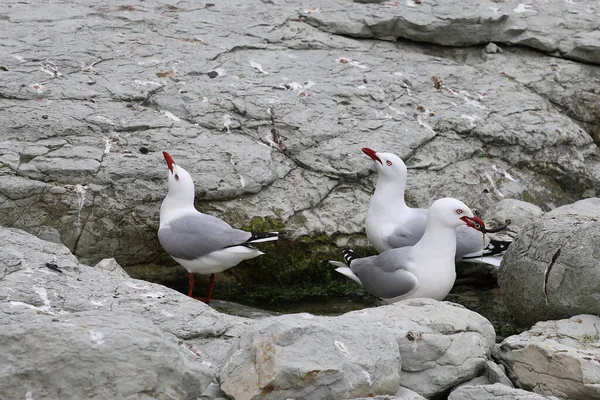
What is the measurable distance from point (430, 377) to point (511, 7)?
6.08 m

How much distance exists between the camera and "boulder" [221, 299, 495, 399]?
4.77 meters

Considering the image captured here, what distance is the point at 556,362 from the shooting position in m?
5.42

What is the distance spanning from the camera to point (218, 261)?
24.3 feet

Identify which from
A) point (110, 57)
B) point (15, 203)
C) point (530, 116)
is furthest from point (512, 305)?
point (110, 57)

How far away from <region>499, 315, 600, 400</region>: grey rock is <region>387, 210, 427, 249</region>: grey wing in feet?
6.39

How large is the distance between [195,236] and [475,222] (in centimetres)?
203

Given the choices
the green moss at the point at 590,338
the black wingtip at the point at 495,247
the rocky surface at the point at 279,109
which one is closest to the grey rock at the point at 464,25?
the rocky surface at the point at 279,109

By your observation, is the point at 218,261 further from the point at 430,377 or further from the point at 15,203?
the point at 430,377

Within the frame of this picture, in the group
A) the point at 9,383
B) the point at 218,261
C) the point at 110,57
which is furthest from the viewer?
the point at 110,57

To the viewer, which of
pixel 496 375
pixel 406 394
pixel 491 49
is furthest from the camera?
pixel 491 49

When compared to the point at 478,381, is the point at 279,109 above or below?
below

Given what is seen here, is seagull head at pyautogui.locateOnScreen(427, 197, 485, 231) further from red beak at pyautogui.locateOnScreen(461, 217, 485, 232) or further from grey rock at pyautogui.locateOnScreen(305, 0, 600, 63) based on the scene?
grey rock at pyautogui.locateOnScreen(305, 0, 600, 63)

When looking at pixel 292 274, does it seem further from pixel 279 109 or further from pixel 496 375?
pixel 496 375

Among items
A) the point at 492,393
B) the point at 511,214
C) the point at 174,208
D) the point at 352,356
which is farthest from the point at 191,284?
the point at 492,393
